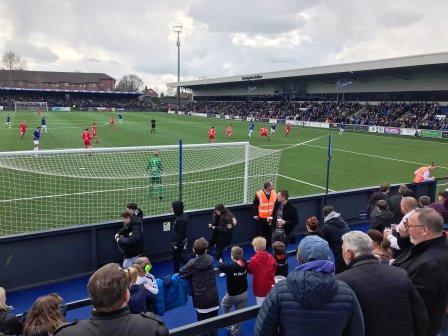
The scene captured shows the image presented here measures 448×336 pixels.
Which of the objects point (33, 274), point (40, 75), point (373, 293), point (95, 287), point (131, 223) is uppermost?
point (40, 75)

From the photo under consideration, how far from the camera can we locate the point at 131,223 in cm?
786

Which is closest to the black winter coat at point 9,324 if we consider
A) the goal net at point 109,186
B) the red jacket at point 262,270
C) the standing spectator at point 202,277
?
the standing spectator at point 202,277

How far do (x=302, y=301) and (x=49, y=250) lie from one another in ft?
22.2

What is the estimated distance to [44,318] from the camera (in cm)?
382

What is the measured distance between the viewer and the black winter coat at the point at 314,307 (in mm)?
2836

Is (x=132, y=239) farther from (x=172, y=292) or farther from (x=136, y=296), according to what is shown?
(x=136, y=296)

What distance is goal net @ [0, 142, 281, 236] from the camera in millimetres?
12352

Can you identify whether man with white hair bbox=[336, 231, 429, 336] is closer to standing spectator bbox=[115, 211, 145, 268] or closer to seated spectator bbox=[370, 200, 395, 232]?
seated spectator bbox=[370, 200, 395, 232]

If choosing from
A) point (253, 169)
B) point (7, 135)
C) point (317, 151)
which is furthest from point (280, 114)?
point (253, 169)

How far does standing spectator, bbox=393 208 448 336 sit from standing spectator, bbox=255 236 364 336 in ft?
3.62

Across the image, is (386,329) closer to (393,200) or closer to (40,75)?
(393,200)

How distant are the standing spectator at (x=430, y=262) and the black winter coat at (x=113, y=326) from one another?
250 cm

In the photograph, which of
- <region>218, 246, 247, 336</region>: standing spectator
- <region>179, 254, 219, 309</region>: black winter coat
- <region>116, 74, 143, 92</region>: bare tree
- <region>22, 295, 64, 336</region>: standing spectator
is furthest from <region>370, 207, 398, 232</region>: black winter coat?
<region>116, 74, 143, 92</region>: bare tree

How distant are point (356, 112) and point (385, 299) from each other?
58106 millimetres
